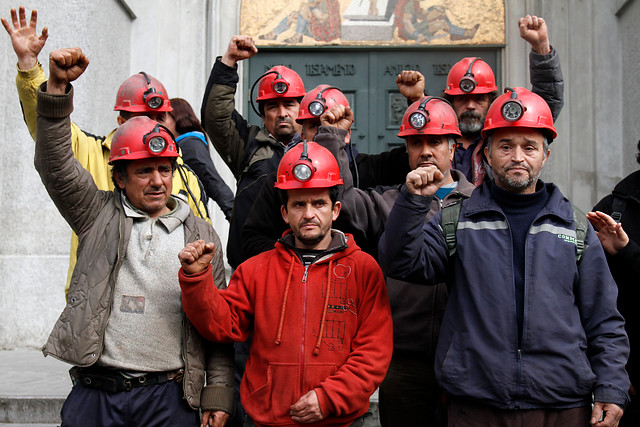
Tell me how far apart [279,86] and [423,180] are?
1943mm

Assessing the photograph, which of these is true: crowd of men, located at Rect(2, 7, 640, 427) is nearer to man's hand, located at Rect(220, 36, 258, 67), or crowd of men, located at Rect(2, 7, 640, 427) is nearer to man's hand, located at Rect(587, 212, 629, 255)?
man's hand, located at Rect(587, 212, 629, 255)

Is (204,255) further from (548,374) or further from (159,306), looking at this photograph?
(548,374)

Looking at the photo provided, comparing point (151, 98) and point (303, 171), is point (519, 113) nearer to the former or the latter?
point (303, 171)

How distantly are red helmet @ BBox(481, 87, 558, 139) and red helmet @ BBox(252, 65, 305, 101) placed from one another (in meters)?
1.64

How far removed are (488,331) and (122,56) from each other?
6.39m

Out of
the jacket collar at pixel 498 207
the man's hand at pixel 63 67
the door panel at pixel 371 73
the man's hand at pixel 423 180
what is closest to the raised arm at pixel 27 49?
the man's hand at pixel 63 67

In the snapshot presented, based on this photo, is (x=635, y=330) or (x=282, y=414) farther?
(x=635, y=330)

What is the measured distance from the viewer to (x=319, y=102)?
3.97 m

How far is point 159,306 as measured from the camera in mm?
3283

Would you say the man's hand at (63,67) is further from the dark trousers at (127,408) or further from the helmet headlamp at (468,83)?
the helmet headlamp at (468,83)

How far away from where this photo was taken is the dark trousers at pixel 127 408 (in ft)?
10.4

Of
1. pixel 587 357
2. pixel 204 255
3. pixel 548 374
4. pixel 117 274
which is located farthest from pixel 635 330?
pixel 117 274

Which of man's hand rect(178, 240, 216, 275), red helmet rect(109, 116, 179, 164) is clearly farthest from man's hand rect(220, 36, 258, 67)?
man's hand rect(178, 240, 216, 275)

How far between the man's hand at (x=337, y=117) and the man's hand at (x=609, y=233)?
134cm
